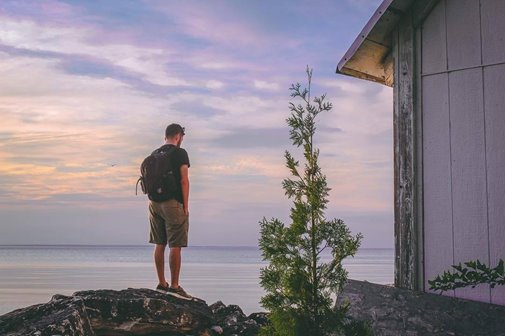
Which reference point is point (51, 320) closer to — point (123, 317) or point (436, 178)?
point (123, 317)

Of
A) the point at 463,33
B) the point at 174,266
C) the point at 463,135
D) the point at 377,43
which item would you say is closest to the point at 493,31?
the point at 463,33

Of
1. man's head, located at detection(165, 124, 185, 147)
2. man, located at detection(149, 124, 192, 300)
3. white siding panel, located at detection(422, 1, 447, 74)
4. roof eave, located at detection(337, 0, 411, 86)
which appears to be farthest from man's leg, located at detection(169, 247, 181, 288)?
white siding panel, located at detection(422, 1, 447, 74)

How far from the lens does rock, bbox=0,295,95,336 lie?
7203mm

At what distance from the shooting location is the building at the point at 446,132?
7.45 m

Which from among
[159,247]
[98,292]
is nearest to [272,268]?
[98,292]

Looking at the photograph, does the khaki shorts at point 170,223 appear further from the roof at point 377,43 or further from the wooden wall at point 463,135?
the wooden wall at point 463,135

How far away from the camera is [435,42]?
26.0 feet

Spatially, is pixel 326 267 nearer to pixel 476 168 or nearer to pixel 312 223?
pixel 312 223

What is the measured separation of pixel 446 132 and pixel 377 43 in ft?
4.38

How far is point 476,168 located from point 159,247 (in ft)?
14.4

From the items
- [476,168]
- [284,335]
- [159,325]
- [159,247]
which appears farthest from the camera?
[159,247]

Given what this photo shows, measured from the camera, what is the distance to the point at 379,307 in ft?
25.5

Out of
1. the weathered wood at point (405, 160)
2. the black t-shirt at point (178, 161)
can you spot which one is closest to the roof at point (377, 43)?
the weathered wood at point (405, 160)

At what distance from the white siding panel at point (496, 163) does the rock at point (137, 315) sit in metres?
3.37
